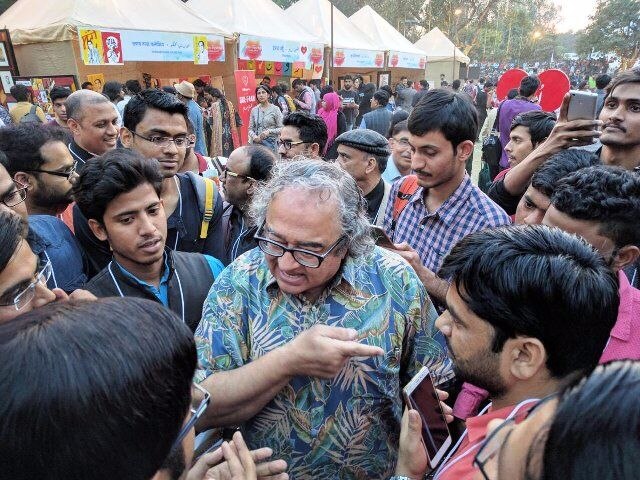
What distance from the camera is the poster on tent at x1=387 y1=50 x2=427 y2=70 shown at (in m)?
19.6

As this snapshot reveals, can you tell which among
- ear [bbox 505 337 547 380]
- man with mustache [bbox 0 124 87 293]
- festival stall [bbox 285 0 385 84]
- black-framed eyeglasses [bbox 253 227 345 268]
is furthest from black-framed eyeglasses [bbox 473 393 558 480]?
festival stall [bbox 285 0 385 84]

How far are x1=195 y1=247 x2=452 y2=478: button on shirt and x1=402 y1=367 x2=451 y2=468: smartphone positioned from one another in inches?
5.9

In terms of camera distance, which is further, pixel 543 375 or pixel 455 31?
pixel 455 31

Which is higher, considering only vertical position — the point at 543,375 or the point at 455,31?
the point at 455,31

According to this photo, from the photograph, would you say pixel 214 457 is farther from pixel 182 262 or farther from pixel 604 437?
pixel 182 262

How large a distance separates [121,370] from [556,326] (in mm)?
994

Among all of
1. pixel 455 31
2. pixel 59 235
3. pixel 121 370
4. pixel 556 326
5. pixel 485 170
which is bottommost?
pixel 485 170

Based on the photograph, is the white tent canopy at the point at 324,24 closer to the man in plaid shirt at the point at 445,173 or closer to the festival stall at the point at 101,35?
the festival stall at the point at 101,35

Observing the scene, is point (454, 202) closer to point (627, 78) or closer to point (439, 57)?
point (627, 78)

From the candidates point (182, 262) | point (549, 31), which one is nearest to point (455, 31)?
point (549, 31)

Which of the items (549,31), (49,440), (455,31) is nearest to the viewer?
(49,440)

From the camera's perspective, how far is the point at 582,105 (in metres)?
2.41

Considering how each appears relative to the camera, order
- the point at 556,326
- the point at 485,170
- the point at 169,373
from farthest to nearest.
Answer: the point at 485,170 < the point at 556,326 < the point at 169,373

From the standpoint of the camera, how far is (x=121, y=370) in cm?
76
